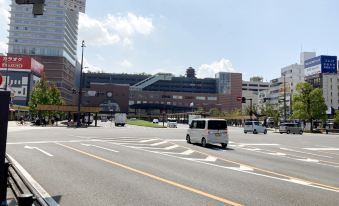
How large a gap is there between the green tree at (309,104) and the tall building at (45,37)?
343 ft

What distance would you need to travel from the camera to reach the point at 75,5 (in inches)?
498

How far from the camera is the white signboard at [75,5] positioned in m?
12.6

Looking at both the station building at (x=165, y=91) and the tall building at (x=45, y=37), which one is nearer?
the tall building at (x=45, y=37)

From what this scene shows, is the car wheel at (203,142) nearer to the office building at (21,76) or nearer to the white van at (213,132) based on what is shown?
the white van at (213,132)

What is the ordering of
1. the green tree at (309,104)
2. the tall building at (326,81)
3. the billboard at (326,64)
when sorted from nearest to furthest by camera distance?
the green tree at (309,104) → the billboard at (326,64) → the tall building at (326,81)

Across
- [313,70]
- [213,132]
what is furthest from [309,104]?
[313,70]

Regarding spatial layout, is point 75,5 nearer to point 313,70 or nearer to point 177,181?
point 177,181

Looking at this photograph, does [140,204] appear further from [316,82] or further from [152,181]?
[316,82]

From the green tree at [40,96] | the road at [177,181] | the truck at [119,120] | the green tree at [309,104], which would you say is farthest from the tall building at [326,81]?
the road at [177,181]

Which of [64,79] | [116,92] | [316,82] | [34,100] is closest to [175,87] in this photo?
[116,92]

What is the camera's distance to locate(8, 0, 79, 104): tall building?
146m

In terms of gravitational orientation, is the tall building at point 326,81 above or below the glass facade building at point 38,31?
below

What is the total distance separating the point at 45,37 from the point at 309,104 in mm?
118906

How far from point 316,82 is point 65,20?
345 ft
